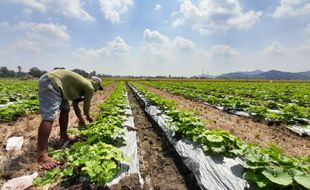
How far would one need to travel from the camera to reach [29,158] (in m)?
4.99

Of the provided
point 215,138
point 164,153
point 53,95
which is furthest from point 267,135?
point 53,95

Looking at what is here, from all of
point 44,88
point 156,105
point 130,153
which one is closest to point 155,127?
point 156,105

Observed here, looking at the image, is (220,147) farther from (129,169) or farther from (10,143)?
(10,143)

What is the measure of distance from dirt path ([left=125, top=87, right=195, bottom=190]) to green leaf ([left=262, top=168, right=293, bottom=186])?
57.0 inches

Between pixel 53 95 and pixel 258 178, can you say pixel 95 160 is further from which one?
pixel 258 178

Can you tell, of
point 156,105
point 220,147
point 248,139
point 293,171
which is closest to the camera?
point 293,171

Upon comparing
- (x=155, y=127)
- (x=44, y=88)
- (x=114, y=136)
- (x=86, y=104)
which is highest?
(x=44, y=88)

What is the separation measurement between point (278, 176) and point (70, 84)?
3.91 m

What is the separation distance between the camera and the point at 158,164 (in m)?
5.07

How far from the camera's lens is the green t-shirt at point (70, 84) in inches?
192

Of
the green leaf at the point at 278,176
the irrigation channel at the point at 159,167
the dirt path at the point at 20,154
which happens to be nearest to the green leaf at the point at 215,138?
the irrigation channel at the point at 159,167

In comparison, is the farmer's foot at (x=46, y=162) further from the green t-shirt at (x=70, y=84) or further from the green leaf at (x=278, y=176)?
the green leaf at (x=278, y=176)

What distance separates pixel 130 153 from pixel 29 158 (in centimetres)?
193

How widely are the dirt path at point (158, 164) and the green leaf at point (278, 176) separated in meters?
1.45
